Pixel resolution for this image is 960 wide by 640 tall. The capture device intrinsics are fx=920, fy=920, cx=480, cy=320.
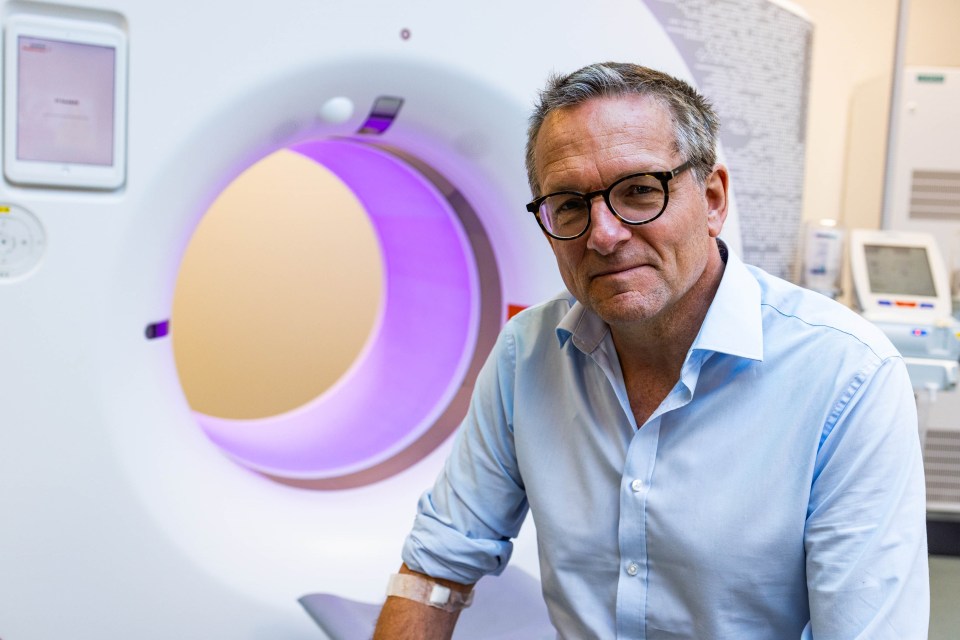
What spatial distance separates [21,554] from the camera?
4.09 ft

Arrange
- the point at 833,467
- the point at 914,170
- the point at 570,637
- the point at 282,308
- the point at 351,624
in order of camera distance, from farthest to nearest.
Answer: the point at 282,308 < the point at 914,170 < the point at 351,624 < the point at 570,637 < the point at 833,467

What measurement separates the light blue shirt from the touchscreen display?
637 millimetres

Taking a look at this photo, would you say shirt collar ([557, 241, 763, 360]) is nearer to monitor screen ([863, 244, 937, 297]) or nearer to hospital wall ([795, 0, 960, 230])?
monitor screen ([863, 244, 937, 297])

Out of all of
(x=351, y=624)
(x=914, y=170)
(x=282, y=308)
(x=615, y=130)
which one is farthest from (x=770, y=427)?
(x=282, y=308)

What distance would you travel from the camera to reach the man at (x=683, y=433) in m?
0.93

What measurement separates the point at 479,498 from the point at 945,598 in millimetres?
1836

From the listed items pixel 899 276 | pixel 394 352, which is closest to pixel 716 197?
pixel 394 352

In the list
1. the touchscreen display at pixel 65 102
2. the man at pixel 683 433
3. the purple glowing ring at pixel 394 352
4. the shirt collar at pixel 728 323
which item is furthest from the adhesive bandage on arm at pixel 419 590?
the purple glowing ring at pixel 394 352

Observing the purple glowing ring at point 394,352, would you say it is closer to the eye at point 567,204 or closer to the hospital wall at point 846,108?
the eye at point 567,204

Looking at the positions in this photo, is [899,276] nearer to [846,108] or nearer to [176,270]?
[846,108]

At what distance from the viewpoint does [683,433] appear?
1035mm

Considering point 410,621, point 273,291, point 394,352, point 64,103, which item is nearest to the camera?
point 410,621

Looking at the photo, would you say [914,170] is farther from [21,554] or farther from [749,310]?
[21,554]

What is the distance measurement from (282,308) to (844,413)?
3.53 m
